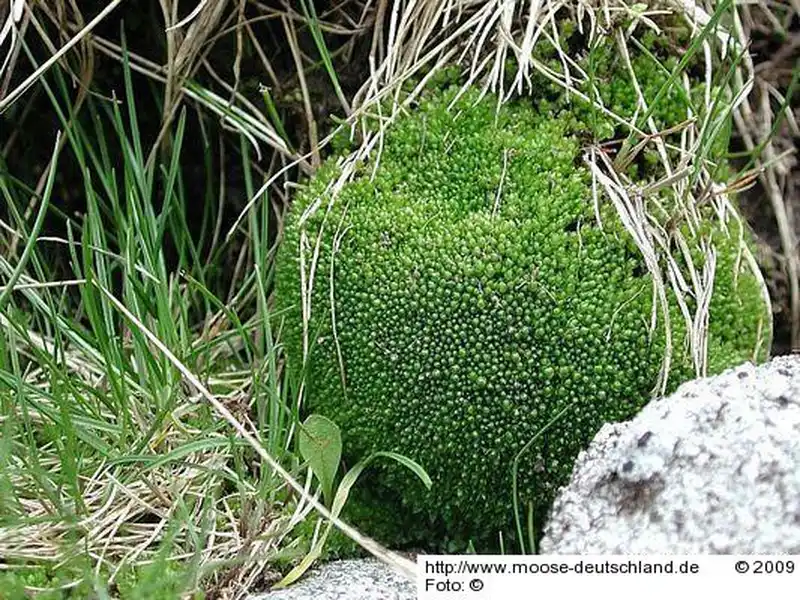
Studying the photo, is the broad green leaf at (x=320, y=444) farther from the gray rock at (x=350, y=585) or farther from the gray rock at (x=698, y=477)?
the gray rock at (x=698, y=477)

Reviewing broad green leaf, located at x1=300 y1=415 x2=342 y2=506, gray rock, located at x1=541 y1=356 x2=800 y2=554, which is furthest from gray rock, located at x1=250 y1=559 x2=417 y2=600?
gray rock, located at x1=541 y1=356 x2=800 y2=554

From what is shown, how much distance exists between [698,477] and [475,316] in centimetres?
46

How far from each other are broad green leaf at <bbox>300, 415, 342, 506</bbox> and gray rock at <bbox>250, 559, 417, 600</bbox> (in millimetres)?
146

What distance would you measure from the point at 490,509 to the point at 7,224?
1154mm

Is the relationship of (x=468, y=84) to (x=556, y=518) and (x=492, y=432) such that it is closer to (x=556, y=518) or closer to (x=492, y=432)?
(x=492, y=432)

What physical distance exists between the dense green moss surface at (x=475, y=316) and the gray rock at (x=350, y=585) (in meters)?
0.15

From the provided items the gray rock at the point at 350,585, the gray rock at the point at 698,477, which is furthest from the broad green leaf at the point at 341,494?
the gray rock at the point at 698,477

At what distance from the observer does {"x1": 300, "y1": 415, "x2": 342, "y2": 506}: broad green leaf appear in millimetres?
1599

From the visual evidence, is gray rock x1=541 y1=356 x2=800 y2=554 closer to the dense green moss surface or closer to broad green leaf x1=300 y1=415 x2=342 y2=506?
the dense green moss surface

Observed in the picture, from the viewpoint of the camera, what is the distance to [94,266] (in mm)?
2049

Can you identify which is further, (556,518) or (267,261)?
(267,261)

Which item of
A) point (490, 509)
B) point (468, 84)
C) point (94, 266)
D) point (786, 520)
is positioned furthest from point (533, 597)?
point (94, 266)

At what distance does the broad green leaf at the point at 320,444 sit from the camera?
1599 mm

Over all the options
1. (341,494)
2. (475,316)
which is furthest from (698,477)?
(341,494)
